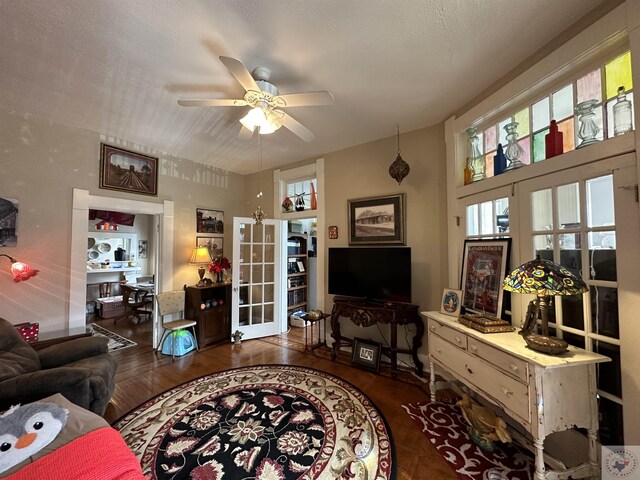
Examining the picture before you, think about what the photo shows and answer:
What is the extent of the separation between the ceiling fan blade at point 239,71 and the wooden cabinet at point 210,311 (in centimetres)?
286

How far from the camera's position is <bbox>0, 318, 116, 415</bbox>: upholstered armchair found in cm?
154

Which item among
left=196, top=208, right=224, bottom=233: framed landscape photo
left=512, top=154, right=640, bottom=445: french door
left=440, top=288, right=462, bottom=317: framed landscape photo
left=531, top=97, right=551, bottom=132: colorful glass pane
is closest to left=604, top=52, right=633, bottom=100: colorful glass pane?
left=531, top=97, right=551, bottom=132: colorful glass pane

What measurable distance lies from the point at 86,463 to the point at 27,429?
416mm

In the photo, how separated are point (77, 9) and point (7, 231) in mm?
2309

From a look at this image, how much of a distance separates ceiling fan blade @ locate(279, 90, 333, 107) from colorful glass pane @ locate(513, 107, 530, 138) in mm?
1505

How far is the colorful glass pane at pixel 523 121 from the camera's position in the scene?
1.92 m

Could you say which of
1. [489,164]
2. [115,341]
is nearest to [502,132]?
[489,164]

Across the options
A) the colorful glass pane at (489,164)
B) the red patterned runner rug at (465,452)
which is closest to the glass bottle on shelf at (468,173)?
the colorful glass pane at (489,164)

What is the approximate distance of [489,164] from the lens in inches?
89.7

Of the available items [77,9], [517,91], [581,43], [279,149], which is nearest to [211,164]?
[279,149]

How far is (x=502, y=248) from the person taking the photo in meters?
1.98

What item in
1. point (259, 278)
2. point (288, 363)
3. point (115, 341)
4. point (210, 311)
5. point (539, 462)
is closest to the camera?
point (539, 462)

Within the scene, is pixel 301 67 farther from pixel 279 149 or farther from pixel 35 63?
pixel 35 63

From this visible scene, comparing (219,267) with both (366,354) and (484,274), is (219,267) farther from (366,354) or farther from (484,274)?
(484,274)
